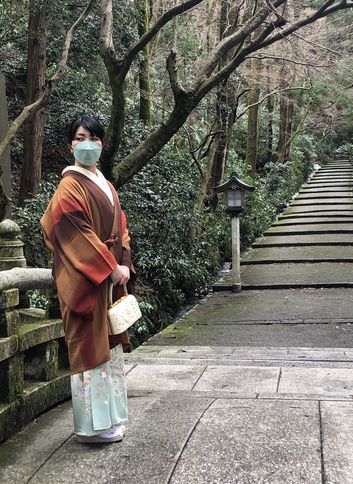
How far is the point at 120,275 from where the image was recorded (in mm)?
2984

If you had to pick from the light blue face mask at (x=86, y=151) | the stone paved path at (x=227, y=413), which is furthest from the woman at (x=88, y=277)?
the stone paved path at (x=227, y=413)

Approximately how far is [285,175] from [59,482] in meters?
23.5

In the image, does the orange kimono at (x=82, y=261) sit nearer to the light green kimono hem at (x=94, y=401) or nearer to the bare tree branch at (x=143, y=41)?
the light green kimono hem at (x=94, y=401)

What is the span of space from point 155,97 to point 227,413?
1237cm

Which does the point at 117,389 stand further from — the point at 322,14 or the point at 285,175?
the point at 285,175

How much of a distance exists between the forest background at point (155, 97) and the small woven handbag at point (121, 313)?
4010 mm

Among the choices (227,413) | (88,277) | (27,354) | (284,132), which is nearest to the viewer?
(88,277)

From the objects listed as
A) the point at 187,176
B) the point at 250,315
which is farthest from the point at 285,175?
the point at 250,315

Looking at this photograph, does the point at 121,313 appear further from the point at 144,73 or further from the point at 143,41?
the point at 144,73

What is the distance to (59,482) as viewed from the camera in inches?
99.7

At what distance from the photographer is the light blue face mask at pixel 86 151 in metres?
2.98

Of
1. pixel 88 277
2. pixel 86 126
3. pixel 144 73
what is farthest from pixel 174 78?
pixel 144 73

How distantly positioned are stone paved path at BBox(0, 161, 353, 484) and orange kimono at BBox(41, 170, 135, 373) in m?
0.55

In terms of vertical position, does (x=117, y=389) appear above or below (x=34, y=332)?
below
